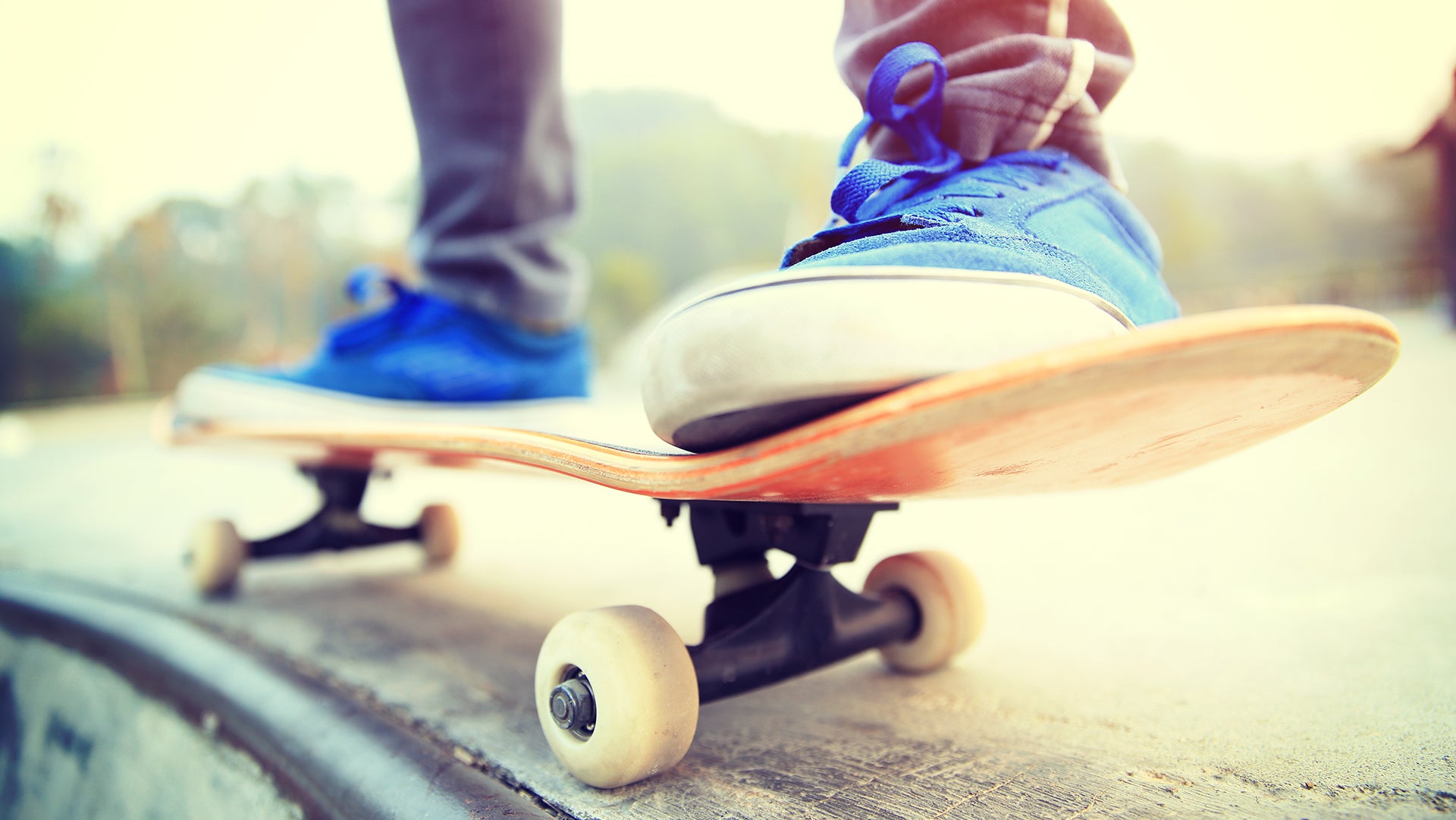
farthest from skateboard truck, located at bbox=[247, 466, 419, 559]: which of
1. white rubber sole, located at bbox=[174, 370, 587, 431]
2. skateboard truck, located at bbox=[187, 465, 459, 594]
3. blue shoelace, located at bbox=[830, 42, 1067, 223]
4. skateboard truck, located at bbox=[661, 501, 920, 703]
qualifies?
blue shoelace, located at bbox=[830, 42, 1067, 223]

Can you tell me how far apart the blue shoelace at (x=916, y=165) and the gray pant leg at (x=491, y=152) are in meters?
0.72

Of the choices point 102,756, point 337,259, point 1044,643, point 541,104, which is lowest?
point 102,756

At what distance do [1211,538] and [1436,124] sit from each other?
7685 mm

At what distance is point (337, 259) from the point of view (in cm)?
1518

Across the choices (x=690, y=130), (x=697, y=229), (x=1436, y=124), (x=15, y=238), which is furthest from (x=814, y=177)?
(x=690, y=130)

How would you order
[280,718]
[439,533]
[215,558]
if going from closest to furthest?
[280,718] < [215,558] < [439,533]

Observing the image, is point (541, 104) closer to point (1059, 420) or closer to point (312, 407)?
point (312, 407)

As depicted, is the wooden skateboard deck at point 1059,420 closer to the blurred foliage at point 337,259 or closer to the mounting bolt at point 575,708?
the mounting bolt at point 575,708

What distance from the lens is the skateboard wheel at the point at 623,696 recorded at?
1.94 ft

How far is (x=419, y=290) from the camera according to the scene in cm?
131

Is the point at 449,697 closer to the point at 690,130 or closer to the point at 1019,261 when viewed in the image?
the point at 1019,261

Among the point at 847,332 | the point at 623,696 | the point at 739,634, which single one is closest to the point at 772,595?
the point at 739,634

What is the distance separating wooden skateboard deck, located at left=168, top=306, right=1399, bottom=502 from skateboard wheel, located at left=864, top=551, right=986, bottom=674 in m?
0.21

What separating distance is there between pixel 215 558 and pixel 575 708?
1.04 meters
